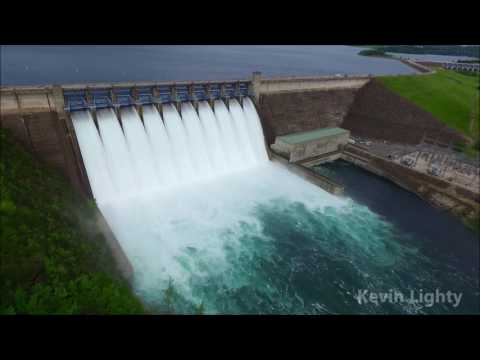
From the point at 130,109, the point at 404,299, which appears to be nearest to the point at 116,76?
the point at 130,109

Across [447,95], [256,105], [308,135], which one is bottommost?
[308,135]

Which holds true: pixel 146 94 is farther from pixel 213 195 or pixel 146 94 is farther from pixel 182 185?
pixel 213 195

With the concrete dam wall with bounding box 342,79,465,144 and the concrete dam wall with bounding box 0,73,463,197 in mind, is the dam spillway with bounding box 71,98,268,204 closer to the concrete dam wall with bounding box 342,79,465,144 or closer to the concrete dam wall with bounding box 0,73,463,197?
the concrete dam wall with bounding box 0,73,463,197

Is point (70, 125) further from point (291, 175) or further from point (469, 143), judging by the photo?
point (469, 143)

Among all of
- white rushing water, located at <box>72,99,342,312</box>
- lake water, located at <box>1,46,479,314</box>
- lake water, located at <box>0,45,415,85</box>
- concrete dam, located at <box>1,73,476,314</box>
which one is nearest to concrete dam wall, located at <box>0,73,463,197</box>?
concrete dam, located at <box>1,73,476,314</box>

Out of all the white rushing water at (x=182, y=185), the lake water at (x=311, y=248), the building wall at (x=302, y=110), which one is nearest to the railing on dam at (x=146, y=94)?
the white rushing water at (x=182, y=185)

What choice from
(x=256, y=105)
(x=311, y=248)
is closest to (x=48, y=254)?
(x=311, y=248)
